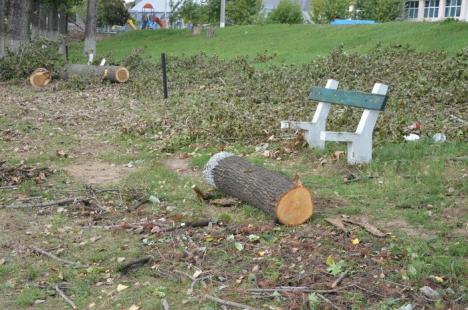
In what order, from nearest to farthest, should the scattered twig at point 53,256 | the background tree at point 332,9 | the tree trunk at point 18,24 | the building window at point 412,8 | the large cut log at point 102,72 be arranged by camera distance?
1. the scattered twig at point 53,256
2. the large cut log at point 102,72
3. the tree trunk at point 18,24
4. the background tree at point 332,9
5. the building window at point 412,8

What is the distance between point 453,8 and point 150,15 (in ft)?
88.4

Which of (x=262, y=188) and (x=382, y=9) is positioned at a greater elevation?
(x=382, y=9)

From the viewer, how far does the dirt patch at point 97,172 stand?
7580 mm

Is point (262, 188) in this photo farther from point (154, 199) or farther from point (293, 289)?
point (293, 289)

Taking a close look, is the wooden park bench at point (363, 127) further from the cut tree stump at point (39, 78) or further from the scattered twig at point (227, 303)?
the cut tree stump at point (39, 78)

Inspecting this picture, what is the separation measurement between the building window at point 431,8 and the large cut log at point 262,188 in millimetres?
48371

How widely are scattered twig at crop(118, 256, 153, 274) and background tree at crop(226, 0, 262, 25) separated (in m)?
41.7

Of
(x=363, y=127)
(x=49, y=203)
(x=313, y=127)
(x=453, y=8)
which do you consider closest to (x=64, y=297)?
(x=49, y=203)

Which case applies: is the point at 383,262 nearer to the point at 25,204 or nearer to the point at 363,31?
the point at 25,204

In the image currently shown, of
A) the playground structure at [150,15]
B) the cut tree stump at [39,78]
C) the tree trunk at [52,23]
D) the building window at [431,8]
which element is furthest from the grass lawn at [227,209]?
the building window at [431,8]

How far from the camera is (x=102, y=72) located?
57.2ft

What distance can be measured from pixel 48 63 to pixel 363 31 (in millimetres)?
10062

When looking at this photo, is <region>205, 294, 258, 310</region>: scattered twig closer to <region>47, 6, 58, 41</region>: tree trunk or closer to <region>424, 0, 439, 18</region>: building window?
<region>47, 6, 58, 41</region>: tree trunk

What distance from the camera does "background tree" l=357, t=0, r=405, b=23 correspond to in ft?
150
